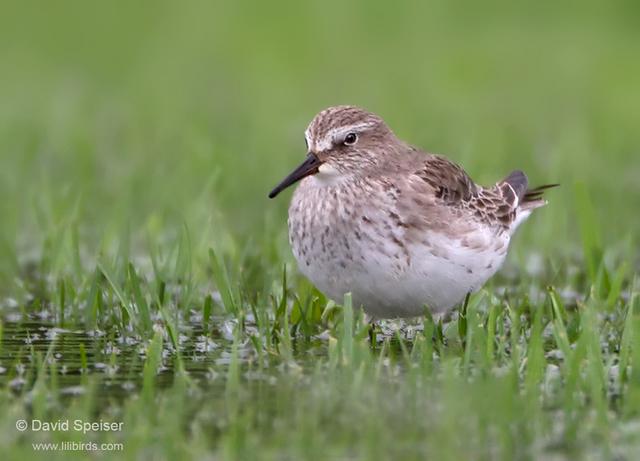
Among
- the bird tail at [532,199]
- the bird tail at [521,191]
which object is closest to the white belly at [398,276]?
the bird tail at [521,191]

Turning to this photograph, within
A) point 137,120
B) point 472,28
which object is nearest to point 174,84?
point 137,120

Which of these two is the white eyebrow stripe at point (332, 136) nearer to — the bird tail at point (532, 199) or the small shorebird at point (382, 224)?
the small shorebird at point (382, 224)

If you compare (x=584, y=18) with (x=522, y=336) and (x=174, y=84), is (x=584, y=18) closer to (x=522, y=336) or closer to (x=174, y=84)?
(x=174, y=84)

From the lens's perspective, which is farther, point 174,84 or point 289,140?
point 174,84

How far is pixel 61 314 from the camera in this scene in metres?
8.27

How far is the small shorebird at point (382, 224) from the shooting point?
7609mm

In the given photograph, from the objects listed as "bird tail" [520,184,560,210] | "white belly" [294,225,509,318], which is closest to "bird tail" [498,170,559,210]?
"bird tail" [520,184,560,210]

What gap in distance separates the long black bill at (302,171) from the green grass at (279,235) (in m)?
0.60

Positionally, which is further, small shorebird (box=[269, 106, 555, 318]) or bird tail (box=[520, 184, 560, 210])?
bird tail (box=[520, 184, 560, 210])

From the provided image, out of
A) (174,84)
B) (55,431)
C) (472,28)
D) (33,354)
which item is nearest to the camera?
(55,431)

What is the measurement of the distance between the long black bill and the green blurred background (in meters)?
1.28

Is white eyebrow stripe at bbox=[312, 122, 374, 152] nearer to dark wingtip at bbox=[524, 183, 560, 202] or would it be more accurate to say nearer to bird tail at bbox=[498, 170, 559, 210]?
bird tail at bbox=[498, 170, 559, 210]

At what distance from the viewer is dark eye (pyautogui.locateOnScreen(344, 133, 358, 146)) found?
820 centimetres

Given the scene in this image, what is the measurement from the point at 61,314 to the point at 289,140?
669 cm
